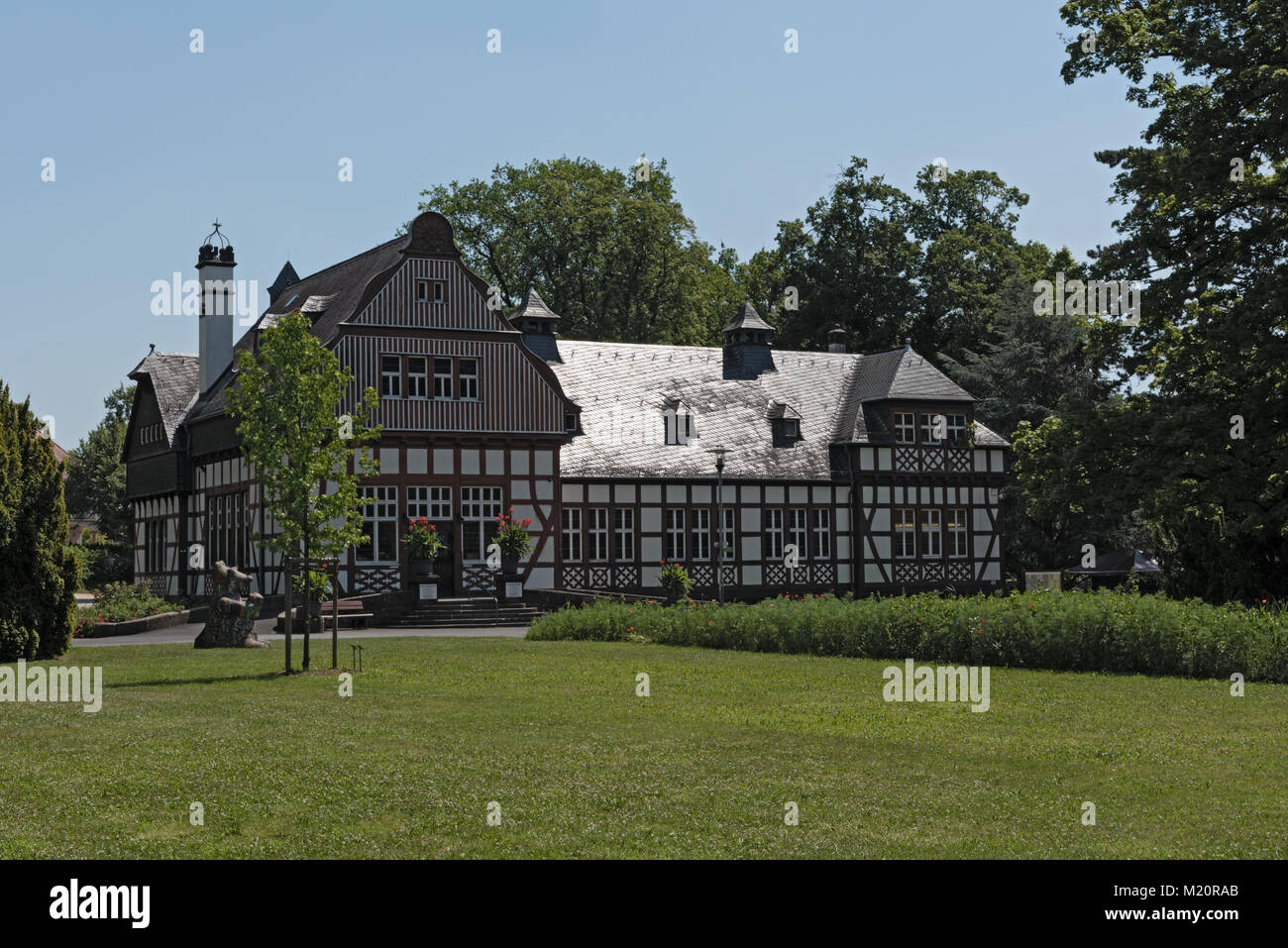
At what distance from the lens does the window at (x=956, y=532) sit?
47062 mm

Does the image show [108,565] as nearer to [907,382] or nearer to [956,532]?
[907,382]

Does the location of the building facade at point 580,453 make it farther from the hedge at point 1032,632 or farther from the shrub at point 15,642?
the shrub at point 15,642

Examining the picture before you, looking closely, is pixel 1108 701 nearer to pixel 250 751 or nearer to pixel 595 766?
pixel 595 766

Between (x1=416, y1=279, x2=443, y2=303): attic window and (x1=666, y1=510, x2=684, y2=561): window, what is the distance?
31.7 feet

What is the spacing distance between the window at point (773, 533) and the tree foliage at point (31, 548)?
82.3 ft

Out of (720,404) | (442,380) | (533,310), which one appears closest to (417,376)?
(442,380)

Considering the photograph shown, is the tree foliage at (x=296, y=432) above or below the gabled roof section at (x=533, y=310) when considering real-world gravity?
below

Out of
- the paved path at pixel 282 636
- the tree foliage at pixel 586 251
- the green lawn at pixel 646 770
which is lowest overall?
the paved path at pixel 282 636

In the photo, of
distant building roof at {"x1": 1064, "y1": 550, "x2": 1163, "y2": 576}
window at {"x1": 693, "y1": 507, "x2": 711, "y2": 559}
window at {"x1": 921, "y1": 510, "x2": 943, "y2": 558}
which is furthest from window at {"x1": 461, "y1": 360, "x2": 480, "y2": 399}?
distant building roof at {"x1": 1064, "y1": 550, "x2": 1163, "y2": 576}

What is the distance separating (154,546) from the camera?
47.3m

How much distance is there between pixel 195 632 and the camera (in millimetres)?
31281

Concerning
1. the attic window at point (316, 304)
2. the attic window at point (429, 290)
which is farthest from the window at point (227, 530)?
the attic window at point (429, 290)

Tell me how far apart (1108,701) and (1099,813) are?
6943 millimetres
